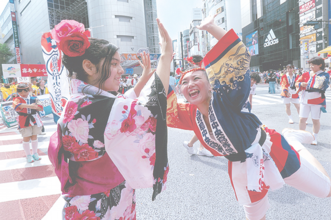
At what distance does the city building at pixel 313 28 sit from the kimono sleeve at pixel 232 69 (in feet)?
96.1

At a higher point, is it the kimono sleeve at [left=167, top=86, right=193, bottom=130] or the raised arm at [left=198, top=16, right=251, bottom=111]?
the raised arm at [left=198, top=16, right=251, bottom=111]

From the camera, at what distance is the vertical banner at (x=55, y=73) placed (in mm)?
2658

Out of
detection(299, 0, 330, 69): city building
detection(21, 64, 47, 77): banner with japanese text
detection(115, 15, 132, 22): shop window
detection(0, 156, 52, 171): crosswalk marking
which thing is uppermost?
detection(115, 15, 132, 22): shop window

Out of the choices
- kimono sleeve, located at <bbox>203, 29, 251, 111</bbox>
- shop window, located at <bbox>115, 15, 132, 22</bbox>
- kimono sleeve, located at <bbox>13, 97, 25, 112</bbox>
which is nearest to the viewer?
kimono sleeve, located at <bbox>203, 29, 251, 111</bbox>

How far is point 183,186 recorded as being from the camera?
2912 millimetres

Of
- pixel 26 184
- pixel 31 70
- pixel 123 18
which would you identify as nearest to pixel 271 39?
pixel 123 18

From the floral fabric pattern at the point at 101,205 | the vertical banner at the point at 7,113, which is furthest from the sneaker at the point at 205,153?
the vertical banner at the point at 7,113

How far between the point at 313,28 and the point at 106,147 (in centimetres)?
3477

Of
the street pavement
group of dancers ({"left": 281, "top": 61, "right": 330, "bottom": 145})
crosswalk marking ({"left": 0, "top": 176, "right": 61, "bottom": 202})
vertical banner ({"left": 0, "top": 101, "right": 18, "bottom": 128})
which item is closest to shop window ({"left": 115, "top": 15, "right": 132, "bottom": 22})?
vertical banner ({"left": 0, "top": 101, "right": 18, "bottom": 128})

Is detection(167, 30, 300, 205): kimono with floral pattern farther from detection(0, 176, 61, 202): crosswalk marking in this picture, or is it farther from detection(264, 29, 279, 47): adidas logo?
detection(264, 29, 279, 47): adidas logo

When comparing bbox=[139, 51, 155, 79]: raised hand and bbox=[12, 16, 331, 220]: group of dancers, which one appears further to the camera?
bbox=[139, 51, 155, 79]: raised hand

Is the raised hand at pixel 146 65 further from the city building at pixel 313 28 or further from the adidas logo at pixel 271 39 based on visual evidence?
the adidas logo at pixel 271 39

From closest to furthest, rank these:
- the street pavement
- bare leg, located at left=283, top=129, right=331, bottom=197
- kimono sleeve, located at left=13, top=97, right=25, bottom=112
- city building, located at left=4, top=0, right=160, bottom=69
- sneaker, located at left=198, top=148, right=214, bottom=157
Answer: bare leg, located at left=283, top=129, right=331, bottom=197, the street pavement, sneaker, located at left=198, top=148, right=214, bottom=157, kimono sleeve, located at left=13, top=97, right=25, bottom=112, city building, located at left=4, top=0, right=160, bottom=69

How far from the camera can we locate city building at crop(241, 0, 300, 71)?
30.4 metres
